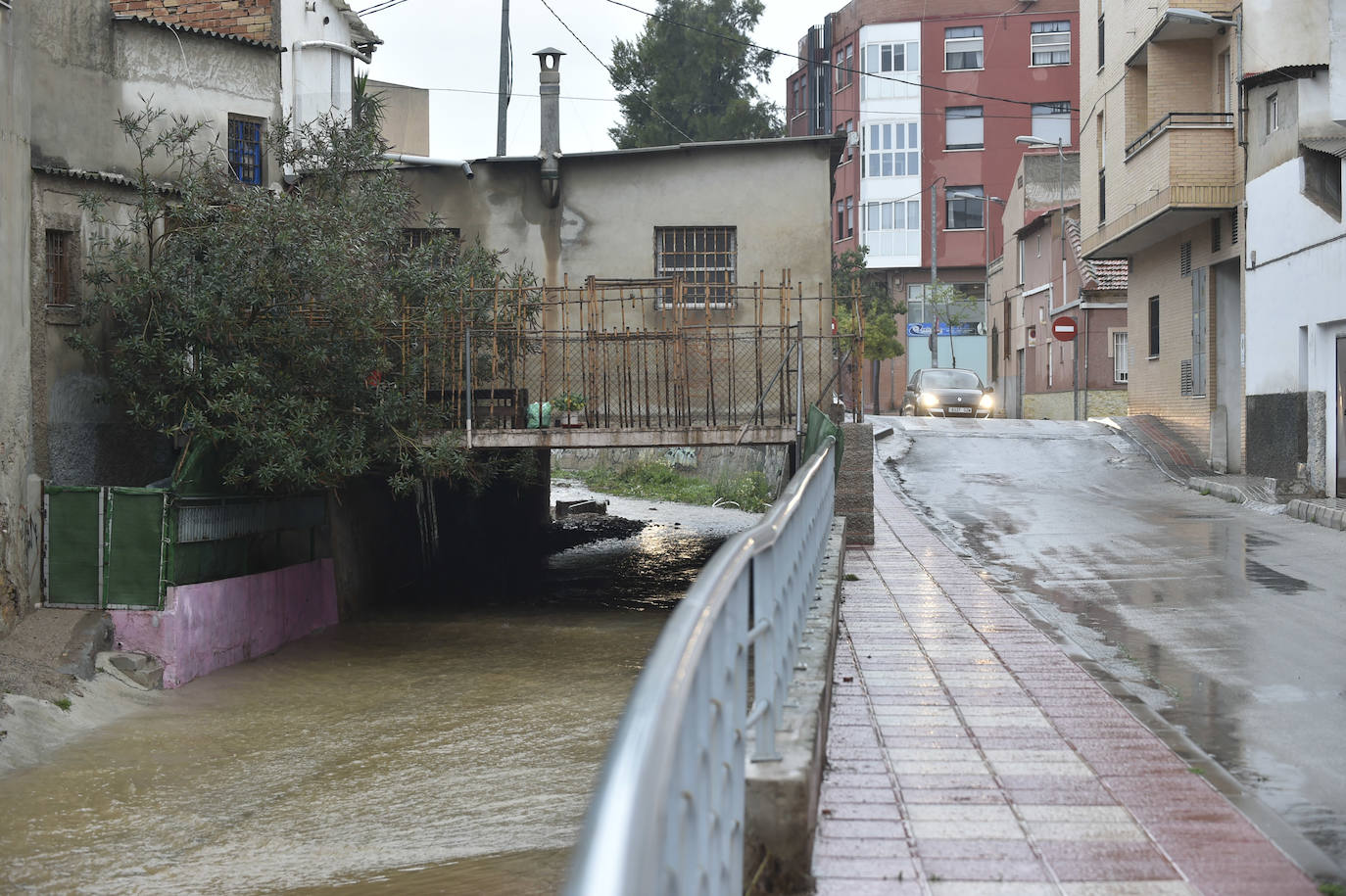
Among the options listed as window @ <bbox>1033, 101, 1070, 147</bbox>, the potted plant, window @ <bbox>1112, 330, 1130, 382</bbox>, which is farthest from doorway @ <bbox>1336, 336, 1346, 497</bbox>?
window @ <bbox>1033, 101, 1070, 147</bbox>

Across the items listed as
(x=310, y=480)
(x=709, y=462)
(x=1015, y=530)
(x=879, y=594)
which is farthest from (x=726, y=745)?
(x=709, y=462)

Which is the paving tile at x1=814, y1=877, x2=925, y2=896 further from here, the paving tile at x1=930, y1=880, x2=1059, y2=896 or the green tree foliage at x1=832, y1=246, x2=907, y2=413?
the green tree foliage at x1=832, y1=246, x2=907, y2=413

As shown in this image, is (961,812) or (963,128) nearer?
(961,812)

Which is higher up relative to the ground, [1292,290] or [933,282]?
[933,282]

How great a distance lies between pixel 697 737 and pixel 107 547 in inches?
509

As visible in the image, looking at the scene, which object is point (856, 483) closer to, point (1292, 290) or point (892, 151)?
point (1292, 290)

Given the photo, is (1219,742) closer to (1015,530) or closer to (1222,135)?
(1015,530)

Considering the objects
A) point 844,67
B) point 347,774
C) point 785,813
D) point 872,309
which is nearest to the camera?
point 785,813

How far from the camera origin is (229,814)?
9719 mm

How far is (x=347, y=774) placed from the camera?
10.7 meters

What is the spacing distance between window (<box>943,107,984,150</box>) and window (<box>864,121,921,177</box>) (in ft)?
4.06

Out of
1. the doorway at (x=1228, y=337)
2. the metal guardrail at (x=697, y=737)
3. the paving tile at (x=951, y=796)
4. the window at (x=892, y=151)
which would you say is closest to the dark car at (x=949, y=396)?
the doorway at (x=1228, y=337)

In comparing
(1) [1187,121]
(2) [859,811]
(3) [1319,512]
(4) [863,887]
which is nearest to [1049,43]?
(1) [1187,121]

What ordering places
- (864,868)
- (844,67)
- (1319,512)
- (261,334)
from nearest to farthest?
(864,868) → (261,334) → (1319,512) → (844,67)
